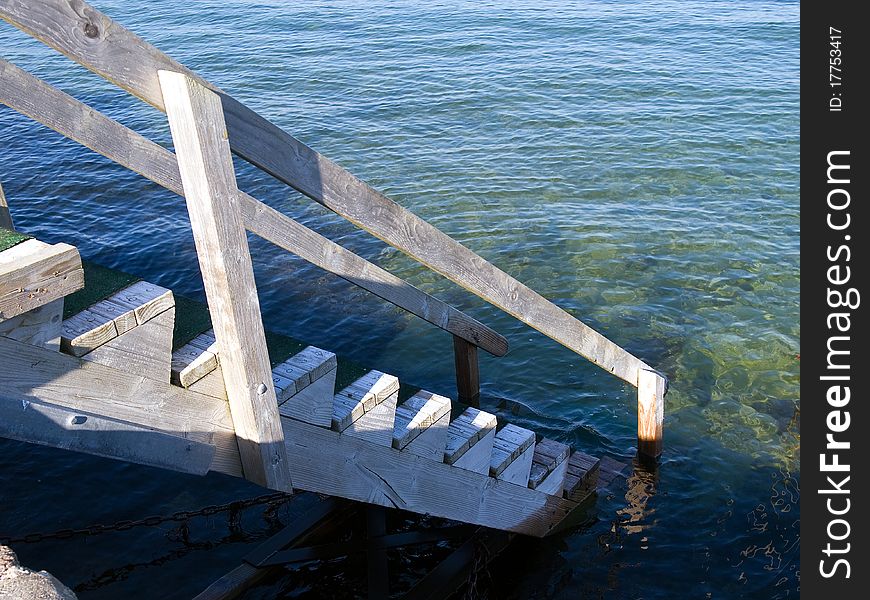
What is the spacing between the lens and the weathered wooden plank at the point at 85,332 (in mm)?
3555

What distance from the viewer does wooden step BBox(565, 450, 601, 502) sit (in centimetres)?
793

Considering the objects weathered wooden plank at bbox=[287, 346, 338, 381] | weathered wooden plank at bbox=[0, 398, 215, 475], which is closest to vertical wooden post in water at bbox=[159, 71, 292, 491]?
weathered wooden plank at bbox=[0, 398, 215, 475]

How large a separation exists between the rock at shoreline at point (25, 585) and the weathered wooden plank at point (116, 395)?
0.68 meters

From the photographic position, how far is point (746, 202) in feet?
49.9

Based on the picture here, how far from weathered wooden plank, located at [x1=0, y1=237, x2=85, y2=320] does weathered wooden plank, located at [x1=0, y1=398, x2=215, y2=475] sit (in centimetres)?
48

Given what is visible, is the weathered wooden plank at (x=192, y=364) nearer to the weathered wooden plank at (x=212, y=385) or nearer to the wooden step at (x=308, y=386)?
the weathered wooden plank at (x=212, y=385)

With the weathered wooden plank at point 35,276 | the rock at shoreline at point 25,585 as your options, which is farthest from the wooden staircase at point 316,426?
the rock at shoreline at point 25,585

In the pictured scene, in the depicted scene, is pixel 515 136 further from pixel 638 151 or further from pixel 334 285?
pixel 334 285

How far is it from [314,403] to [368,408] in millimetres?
468

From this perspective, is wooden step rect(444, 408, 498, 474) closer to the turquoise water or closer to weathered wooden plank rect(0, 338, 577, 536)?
weathered wooden plank rect(0, 338, 577, 536)
